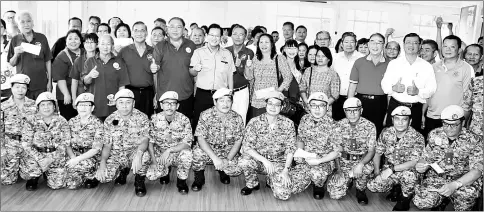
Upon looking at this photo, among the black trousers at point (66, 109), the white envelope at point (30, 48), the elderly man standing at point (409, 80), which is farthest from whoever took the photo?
the black trousers at point (66, 109)

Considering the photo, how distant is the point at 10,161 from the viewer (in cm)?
375

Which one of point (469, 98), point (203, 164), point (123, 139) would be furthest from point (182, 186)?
point (469, 98)

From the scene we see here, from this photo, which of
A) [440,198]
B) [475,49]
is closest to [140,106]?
[440,198]

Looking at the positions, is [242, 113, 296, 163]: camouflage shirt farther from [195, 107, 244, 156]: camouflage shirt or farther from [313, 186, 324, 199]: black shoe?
[313, 186, 324, 199]: black shoe

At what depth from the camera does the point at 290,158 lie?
12.4 ft

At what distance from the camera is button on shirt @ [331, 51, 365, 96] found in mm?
4812

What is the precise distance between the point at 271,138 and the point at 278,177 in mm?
410

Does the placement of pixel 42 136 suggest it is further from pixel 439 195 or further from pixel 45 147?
pixel 439 195

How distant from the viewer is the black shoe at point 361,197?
362 centimetres

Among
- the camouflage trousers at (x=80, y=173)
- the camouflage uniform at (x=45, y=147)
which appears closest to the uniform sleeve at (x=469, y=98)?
the camouflage trousers at (x=80, y=173)

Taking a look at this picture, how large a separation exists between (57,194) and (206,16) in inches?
269

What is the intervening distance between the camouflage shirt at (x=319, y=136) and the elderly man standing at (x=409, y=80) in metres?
0.81

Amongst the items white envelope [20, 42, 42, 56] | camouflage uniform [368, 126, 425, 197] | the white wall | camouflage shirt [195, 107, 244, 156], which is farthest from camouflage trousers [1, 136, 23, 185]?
the white wall

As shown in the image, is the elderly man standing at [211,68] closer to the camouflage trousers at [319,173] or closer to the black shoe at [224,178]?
the black shoe at [224,178]
